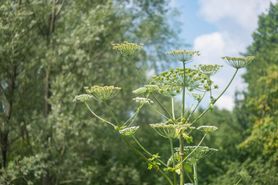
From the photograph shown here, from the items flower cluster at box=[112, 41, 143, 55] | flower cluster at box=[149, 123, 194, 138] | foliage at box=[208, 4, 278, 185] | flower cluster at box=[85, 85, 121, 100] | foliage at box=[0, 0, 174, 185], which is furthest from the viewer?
foliage at box=[208, 4, 278, 185]

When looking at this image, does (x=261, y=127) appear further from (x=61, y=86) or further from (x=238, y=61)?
(x=238, y=61)

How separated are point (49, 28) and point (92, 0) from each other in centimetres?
175

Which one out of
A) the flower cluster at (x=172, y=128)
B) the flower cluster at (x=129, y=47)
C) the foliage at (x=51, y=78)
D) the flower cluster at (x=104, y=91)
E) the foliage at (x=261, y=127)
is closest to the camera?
the flower cluster at (x=172, y=128)

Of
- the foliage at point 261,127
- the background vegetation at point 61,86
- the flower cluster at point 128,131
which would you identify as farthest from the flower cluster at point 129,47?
the background vegetation at point 61,86

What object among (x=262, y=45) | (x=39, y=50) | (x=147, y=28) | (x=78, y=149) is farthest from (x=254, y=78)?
(x=39, y=50)

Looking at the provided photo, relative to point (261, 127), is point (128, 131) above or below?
above

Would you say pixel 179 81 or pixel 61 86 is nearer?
pixel 179 81

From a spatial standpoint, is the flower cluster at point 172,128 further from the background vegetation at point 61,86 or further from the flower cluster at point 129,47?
the background vegetation at point 61,86

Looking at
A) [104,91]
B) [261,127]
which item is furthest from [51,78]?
[104,91]

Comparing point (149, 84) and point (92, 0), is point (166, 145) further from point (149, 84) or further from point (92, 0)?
point (149, 84)

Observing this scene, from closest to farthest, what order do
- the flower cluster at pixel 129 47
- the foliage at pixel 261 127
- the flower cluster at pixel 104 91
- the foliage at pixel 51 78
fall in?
the flower cluster at pixel 104 91
the flower cluster at pixel 129 47
the foliage at pixel 51 78
the foliage at pixel 261 127

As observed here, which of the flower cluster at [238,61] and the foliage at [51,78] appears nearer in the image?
the flower cluster at [238,61]

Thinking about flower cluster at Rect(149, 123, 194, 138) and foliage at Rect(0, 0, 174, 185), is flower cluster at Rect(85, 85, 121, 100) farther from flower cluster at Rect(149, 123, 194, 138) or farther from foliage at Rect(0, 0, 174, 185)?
foliage at Rect(0, 0, 174, 185)

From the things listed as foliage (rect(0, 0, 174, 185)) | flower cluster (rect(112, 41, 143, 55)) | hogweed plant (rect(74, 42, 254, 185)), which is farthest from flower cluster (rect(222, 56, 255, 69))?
foliage (rect(0, 0, 174, 185))
